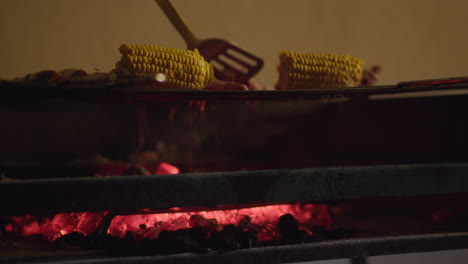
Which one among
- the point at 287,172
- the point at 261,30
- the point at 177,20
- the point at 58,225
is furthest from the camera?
the point at 261,30

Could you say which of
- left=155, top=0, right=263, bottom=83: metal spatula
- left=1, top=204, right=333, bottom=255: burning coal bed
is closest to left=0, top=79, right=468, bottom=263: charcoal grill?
left=1, top=204, right=333, bottom=255: burning coal bed

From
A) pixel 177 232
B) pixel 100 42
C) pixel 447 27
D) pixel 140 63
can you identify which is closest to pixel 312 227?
pixel 177 232

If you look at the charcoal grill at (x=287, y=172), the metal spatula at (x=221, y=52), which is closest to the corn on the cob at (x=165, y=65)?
the charcoal grill at (x=287, y=172)

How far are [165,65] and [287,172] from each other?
37 cm

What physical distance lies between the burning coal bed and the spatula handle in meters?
0.50

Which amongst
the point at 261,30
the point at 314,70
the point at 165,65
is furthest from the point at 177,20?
the point at 261,30

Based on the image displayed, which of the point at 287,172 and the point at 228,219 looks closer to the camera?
the point at 287,172

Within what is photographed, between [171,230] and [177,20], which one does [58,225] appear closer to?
[171,230]

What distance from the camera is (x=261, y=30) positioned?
171 centimetres

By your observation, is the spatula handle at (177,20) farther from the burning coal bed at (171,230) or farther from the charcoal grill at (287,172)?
the burning coal bed at (171,230)

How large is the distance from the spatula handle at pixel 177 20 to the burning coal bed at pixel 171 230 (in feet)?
1.63

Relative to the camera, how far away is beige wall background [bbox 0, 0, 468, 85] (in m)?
1.40

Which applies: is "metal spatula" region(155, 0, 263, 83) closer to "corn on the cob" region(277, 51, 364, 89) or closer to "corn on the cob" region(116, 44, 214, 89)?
"corn on the cob" region(277, 51, 364, 89)

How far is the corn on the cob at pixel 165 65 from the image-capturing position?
0.99m
